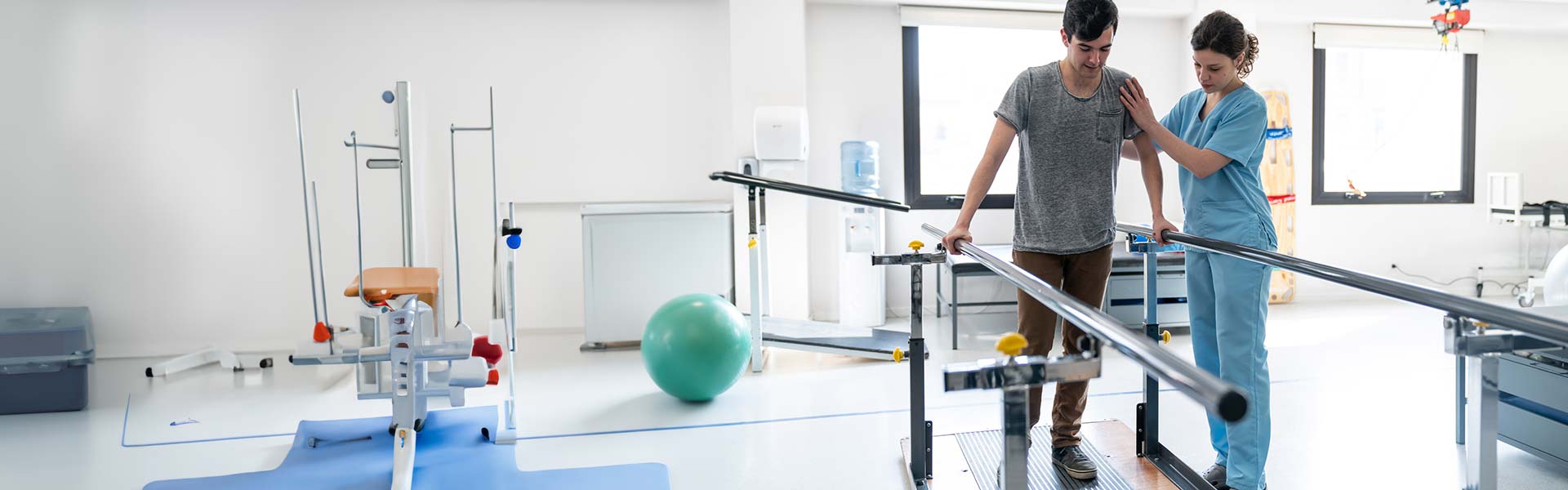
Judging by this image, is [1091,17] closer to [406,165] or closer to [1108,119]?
[1108,119]

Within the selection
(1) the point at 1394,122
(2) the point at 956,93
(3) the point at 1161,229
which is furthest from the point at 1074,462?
(1) the point at 1394,122

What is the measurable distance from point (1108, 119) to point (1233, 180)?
0.32 m

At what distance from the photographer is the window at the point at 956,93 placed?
18.2 ft

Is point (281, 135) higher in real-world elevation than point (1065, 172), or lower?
higher

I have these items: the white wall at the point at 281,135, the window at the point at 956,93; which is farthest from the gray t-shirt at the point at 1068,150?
the window at the point at 956,93

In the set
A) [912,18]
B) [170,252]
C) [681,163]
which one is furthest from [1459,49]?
[170,252]

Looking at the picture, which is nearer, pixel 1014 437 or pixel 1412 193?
pixel 1014 437

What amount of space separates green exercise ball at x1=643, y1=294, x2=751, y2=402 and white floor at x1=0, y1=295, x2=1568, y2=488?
0.10m

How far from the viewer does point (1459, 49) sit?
6.09 meters

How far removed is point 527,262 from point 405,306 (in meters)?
2.55

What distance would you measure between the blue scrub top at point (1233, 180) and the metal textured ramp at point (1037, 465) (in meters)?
0.71

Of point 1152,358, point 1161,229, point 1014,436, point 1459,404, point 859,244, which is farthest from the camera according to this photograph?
point 859,244

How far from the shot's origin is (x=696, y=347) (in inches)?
131

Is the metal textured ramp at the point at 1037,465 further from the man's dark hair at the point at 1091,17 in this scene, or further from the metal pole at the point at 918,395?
the man's dark hair at the point at 1091,17
